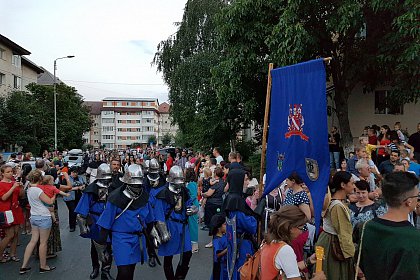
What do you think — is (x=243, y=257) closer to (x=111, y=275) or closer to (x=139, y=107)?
(x=111, y=275)

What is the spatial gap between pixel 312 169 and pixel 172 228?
2848mm

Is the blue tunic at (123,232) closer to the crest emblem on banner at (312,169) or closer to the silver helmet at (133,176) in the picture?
the silver helmet at (133,176)

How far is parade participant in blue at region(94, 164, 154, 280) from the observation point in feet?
17.3

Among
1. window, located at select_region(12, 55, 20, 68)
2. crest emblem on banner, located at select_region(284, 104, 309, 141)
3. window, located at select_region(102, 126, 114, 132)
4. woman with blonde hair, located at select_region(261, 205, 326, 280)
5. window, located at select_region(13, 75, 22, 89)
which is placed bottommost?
woman with blonde hair, located at select_region(261, 205, 326, 280)

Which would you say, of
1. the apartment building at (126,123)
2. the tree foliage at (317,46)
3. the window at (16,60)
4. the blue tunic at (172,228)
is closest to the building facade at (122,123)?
the apartment building at (126,123)

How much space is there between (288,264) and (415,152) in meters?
10.9

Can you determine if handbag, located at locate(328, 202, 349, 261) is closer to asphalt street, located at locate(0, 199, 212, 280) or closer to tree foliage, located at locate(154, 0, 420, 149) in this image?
asphalt street, located at locate(0, 199, 212, 280)

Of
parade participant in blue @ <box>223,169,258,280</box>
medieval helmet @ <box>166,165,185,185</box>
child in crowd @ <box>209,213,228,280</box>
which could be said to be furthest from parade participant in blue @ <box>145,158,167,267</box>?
parade participant in blue @ <box>223,169,258,280</box>

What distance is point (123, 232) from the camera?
533 cm

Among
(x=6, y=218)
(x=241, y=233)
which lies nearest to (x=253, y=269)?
(x=241, y=233)

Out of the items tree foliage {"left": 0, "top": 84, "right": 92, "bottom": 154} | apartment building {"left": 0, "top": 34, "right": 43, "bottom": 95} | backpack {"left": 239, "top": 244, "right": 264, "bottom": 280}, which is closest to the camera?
backpack {"left": 239, "top": 244, "right": 264, "bottom": 280}

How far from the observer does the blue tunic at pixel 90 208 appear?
A: 6.77 meters

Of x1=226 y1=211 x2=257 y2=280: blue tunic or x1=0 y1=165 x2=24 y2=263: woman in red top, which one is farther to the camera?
x1=0 y1=165 x2=24 y2=263: woman in red top

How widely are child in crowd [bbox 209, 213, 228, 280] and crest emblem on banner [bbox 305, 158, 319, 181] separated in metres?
1.74
